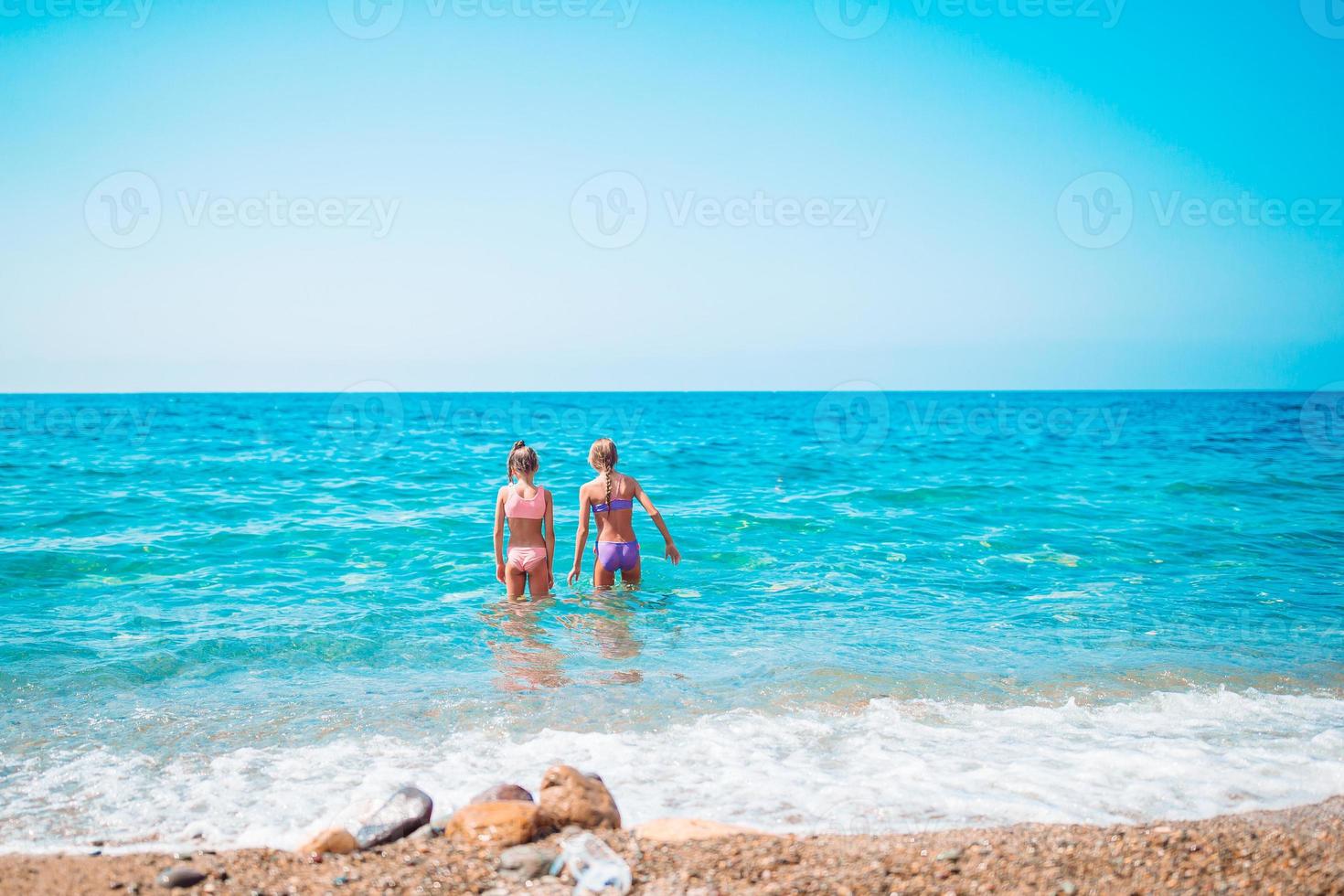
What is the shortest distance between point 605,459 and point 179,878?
5.58 meters

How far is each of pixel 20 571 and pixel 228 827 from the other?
771 centimetres

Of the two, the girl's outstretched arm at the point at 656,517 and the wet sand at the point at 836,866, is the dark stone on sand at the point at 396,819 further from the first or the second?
the girl's outstretched arm at the point at 656,517

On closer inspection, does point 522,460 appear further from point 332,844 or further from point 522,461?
point 332,844

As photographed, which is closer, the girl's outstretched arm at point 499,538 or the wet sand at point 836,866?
the wet sand at point 836,866

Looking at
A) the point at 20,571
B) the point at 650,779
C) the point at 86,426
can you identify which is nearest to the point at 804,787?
the point at 650,779

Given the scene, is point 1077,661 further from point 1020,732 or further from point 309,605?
point 309,605

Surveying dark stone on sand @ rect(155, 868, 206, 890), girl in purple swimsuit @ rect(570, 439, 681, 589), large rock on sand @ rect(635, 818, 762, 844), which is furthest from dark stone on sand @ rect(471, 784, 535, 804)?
girl in purple swimsuit @ rect(570, 439, 681, 589)

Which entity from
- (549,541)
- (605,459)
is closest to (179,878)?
(549,541)

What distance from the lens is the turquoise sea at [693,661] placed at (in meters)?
4.17

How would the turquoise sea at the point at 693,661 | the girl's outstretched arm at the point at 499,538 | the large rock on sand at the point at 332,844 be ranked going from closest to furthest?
the large rock on sand at the point at 332,844 < the turquoise sea at the point at 693,661 < the girl's outstretched arm at the point at 499,538

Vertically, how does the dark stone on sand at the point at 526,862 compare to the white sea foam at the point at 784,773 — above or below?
above

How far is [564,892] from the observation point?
2.97 metres

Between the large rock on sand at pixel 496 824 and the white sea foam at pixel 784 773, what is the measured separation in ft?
1.87

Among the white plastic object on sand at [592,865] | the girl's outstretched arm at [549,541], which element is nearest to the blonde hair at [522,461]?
the girl's outstretched arm at [549,541]
